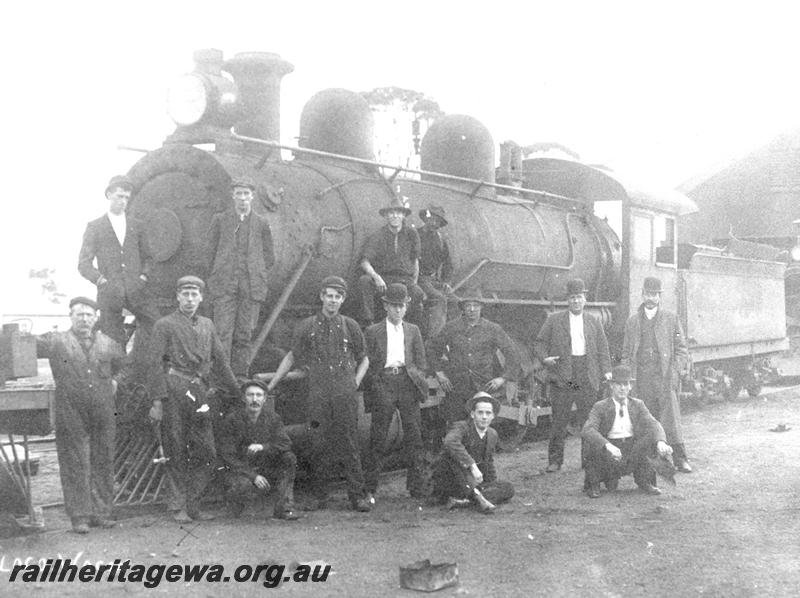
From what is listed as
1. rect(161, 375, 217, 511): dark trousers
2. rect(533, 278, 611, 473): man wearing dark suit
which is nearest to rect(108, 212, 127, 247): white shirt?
rect(161, 375, 217, 511): dark trousers

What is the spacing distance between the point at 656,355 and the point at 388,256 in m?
2.71

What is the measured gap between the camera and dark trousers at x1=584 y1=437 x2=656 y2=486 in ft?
26.1

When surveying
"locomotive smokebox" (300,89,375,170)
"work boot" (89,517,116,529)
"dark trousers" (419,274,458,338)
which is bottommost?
"work boot" (89,517,116,529)

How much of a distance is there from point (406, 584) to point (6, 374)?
2758mm

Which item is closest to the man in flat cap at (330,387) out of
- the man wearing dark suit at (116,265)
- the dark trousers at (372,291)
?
the dark trousers at (372,291)

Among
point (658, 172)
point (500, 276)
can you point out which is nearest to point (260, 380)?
point (500, 276)

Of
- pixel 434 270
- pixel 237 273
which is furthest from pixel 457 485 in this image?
pixel 434 270

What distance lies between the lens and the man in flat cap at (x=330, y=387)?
731cm

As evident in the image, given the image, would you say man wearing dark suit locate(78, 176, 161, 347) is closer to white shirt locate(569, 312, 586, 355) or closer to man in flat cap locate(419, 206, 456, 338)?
man in flat cap locate(419, 206, 456, 338)

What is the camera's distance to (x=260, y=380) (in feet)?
23.3

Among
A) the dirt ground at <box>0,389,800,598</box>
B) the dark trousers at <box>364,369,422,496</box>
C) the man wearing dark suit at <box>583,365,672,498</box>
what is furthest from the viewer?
the man wearing dark suit at <box>583,365,672,498</box>

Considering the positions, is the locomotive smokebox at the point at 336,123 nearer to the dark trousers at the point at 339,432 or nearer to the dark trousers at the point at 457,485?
the dark trousers at the point at 339,432

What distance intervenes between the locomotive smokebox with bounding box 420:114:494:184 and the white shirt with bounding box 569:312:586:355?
8.33 feet

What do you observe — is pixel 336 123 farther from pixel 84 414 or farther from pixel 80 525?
pixel 80 525
